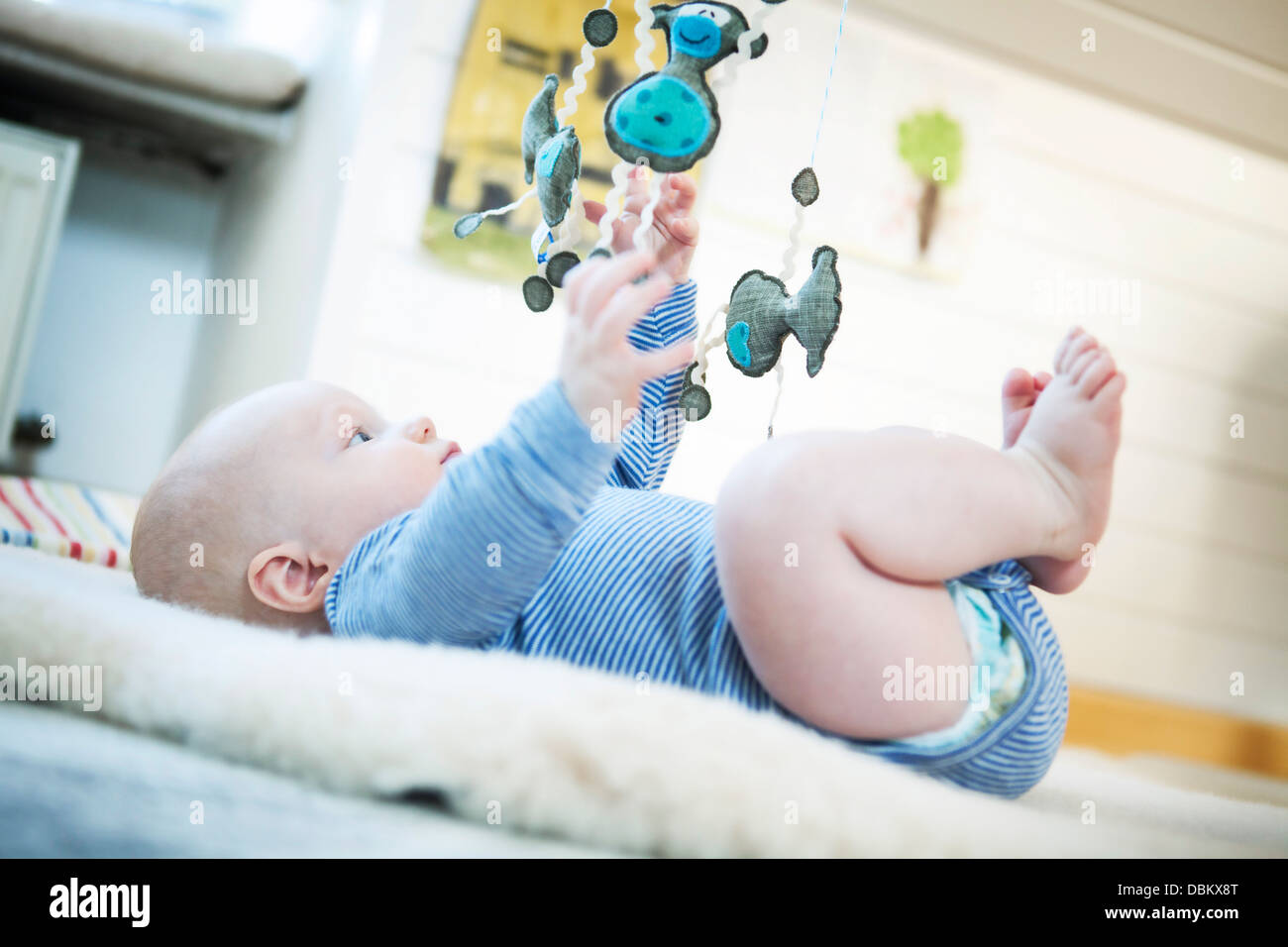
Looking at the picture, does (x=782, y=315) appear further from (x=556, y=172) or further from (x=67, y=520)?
(x=67, y=520)

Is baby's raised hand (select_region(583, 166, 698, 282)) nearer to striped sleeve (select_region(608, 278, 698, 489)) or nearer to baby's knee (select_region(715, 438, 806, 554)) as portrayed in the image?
striped sleeve (select_region(608, 278, 698, 489))

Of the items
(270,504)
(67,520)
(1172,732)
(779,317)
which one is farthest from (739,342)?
(1172,732)

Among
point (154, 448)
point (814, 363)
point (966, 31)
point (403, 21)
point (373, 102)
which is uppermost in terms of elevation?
point (966, 31)

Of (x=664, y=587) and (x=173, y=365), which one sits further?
(x=173, y=365)

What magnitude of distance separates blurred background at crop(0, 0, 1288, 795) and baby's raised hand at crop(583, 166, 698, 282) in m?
0.95

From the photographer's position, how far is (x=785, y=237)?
1984mm

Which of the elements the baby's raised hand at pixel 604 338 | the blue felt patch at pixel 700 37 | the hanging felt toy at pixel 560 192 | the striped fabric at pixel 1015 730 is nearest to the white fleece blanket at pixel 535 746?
the striped fabric at pixel 1015 730

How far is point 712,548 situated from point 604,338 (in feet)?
0.57

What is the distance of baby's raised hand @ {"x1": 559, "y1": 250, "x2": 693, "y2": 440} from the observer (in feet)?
1.95

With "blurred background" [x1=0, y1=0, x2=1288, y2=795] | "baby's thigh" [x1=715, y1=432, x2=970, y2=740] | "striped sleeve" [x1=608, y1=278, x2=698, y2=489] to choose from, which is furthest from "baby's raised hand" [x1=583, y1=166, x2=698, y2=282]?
"blurred background" [x1=0, y1=0, x2=1288, y2=795]

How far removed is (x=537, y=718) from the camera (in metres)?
0.49
